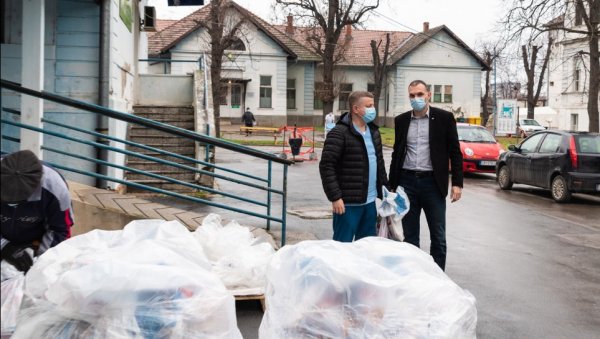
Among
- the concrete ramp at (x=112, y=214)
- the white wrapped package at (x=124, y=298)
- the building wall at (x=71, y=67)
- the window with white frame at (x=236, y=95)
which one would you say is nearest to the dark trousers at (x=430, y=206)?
the concrete ramp at (x=112, y=214)

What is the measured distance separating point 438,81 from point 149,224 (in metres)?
52.0

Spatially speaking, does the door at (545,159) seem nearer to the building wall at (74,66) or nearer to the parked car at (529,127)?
the building wall at (74,66)

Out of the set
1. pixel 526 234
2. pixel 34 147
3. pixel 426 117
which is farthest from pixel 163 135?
pixel 426 117

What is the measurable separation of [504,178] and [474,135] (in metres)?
4.42

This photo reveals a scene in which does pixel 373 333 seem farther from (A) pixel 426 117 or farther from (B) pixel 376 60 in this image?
(B) pixel 376 60

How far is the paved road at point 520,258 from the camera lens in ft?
18.2

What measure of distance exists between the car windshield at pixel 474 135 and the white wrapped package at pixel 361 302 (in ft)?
57.5

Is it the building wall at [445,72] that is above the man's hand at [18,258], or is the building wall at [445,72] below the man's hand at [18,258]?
above

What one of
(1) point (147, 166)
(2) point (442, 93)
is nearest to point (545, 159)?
(1) point (147, 166)

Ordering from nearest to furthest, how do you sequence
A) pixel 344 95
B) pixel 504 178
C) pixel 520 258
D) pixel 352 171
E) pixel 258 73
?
pixel 352 171, pixel 520 258, pixel 504 178, pixel 258 73, pixel 344 95

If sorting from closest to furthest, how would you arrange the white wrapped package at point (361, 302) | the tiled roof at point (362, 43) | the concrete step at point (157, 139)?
the white wrapped package at point (361, 302)
the concrete step at point (157, 139)
the tiled roof at point (362, 43)

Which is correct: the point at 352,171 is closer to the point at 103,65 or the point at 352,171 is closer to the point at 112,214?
the point at 112,214

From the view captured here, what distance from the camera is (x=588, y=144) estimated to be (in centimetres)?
1392

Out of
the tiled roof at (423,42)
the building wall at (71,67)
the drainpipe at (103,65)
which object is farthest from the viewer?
the tiled roof at (423,42)
